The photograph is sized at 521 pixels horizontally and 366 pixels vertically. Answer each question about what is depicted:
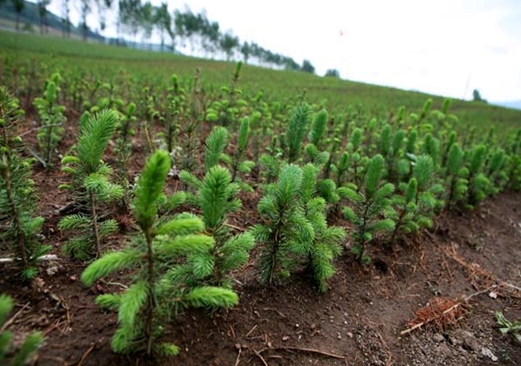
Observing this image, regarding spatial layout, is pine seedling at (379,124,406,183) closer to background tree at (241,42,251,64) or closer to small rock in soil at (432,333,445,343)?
small rock in soil at (432,333,445,343)

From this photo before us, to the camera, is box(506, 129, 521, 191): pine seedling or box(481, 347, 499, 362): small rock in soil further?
box(506, 129, 521, 191): pine seedling

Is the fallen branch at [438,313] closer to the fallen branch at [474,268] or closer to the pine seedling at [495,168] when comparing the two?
the fallen branch at [474,268]

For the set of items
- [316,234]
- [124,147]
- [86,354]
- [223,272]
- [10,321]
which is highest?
[124,147]

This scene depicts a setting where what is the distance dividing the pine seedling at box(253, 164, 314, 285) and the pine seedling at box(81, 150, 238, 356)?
0.72 metres

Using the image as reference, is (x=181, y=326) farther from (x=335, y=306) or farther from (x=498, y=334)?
(x=498, y=334)

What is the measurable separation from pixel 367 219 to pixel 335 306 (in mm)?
881

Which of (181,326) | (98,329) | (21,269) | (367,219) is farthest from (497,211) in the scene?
(21,269)

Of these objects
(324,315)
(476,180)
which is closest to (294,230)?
(324,315)

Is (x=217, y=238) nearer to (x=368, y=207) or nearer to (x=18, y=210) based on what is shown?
(x=18, y=210)

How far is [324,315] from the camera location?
254cm

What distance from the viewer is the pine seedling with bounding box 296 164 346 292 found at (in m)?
2.39

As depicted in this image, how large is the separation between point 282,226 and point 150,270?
1.02 meters

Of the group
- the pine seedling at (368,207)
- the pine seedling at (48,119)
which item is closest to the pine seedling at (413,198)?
the pine seedling at (368,207)

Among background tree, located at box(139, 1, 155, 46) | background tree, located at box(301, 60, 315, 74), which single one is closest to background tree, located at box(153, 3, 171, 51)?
background tree, located at box(139, 1, 155, 46)
